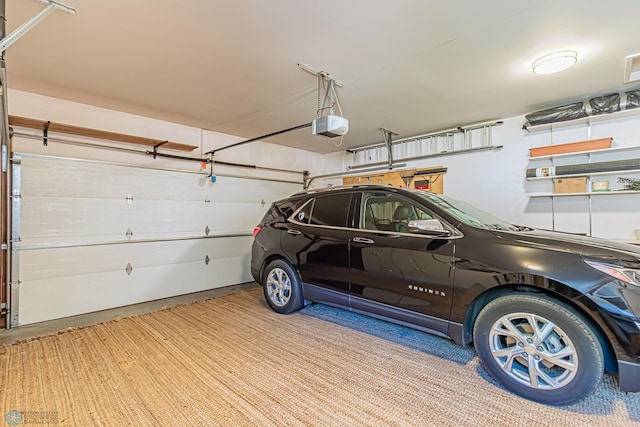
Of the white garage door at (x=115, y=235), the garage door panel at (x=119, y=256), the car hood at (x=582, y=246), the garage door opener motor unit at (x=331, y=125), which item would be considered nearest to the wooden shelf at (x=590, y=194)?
the car hood at (x=582, y=246)

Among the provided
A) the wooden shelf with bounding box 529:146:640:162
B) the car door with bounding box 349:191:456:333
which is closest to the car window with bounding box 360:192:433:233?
the car door with bounding box 349:191:456:333

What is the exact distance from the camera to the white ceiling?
2.08m

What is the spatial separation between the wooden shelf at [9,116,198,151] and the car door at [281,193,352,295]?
7.82 feet

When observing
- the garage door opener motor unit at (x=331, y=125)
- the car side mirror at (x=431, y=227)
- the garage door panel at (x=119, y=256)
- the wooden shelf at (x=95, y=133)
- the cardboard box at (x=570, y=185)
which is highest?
the wooden shelf at (x=95, y=133)

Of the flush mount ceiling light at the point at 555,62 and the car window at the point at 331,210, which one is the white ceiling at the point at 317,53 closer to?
the flush mount ceiling light at the point at 555,62

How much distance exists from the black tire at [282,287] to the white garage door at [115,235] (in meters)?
1.81

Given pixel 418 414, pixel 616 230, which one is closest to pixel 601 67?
pixel 616 230

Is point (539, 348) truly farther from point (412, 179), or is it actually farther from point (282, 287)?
point (412, 179)

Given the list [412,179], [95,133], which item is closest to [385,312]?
[412,179]

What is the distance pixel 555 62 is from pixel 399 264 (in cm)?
235

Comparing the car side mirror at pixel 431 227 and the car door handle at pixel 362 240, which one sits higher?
the car side mirror at pixel 431 227

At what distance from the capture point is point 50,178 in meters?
3.62

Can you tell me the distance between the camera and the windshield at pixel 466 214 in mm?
2537

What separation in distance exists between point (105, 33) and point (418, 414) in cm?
363
